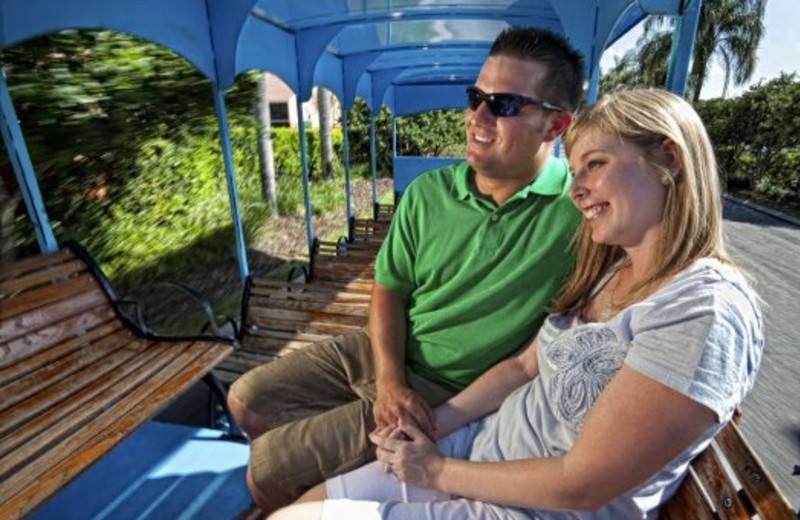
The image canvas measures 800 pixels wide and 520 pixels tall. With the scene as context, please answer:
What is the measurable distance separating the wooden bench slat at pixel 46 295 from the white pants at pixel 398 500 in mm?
1986

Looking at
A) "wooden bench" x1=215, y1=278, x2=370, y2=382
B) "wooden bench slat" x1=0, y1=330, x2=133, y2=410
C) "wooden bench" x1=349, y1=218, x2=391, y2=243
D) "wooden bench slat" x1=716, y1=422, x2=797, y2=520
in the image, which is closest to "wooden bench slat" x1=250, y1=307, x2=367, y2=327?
"wooden bench" x1=215, y1=278, x2=370, y2=382

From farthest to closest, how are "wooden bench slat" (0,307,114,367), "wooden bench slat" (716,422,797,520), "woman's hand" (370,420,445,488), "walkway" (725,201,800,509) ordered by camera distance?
"walkway" (725,201,800,509) < "wooden bench slat" (0,307,114,367) < "woman's hand" (370,420,445,488) < "wooden bench slat" (716,422,797,520)

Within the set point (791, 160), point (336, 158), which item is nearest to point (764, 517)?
point (336, 158)

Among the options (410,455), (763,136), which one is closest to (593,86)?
(410,455)

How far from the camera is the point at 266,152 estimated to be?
8898 mm

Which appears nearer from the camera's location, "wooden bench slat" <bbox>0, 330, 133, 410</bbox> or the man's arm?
the man's arm

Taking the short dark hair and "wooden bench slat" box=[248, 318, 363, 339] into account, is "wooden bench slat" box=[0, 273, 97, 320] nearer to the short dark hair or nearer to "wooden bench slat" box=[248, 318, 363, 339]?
"wooden bench slat" box=[248, 318, 363, 339]

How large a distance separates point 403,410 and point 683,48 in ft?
6.86

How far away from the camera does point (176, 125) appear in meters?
5.99

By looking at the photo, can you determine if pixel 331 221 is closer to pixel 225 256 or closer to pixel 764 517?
pixel 225 256

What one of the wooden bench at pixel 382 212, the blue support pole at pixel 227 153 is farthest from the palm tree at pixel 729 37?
the blue support pole at pixel 227 153

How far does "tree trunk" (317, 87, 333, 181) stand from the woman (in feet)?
37.2

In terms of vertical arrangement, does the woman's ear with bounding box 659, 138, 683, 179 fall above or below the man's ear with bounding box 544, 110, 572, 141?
below

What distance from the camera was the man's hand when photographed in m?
1.52
